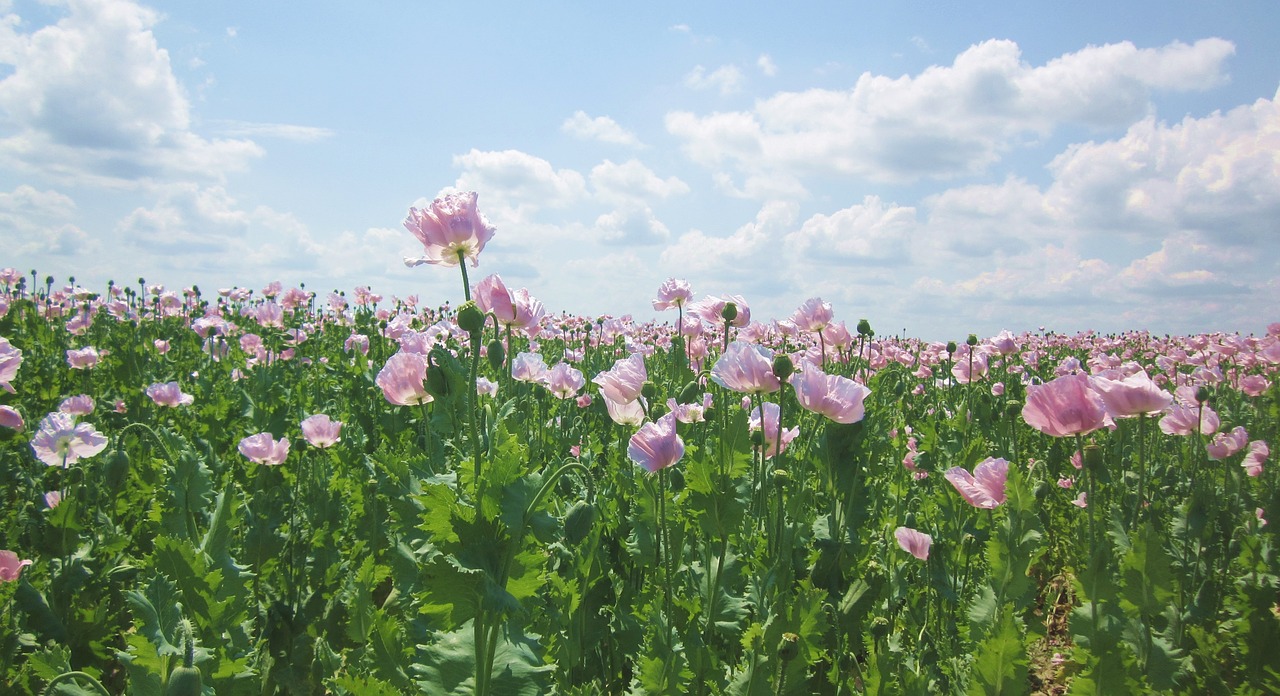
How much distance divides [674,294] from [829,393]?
6.40 ft

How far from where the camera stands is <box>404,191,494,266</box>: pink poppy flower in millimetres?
1841

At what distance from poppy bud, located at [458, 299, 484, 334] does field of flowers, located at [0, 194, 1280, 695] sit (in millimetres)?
12

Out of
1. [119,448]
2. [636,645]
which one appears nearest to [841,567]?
[636,645]

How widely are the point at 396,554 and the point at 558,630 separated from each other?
1.98 feet

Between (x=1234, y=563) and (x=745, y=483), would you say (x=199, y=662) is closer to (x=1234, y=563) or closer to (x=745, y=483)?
(x=745, y=483)

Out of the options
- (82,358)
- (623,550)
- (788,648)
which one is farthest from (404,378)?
(82,358)

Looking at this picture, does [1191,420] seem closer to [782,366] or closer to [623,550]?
[782,366]

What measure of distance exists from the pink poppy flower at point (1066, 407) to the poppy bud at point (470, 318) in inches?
64.7

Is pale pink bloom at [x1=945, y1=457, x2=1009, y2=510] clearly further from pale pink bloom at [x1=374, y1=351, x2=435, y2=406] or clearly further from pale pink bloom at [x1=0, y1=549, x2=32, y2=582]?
pale pink bloom at [x1=0, y1=549, x2=32, y2=582]

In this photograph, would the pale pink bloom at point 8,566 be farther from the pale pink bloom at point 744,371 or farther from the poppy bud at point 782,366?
the poppy bud at point 782,366

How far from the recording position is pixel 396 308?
1215 centimetres

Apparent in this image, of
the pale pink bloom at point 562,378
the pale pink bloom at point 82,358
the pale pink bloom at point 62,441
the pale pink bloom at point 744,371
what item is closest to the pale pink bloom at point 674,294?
the pale pink bloom at point 562,378

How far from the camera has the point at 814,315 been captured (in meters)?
3.71

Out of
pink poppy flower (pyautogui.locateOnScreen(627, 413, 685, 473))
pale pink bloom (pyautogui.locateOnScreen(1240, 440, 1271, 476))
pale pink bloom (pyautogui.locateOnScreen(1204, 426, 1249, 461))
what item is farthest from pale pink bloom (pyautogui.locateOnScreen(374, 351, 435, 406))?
pale pink bloom (pyautogui.locateOnScreen(1240, 440, 1271, 476))
